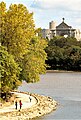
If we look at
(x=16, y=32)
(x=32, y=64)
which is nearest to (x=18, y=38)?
(x=16, y=32)

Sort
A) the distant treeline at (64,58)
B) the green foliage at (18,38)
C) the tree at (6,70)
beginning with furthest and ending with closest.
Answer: the distant treeline at (64,58)
the green foliage at (18,38)
the tree at (6,70)

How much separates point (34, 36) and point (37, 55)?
85.9 inches

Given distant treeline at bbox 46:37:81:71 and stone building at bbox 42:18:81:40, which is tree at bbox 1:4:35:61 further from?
stone building at bbox 42:18:81:40

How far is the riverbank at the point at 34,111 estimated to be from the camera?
32750 mm

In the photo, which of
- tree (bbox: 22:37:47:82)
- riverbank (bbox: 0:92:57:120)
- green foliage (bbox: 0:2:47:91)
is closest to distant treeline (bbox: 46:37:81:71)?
tree (bbox: 22:37:47:82)

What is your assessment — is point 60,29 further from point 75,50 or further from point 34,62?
point 34,62

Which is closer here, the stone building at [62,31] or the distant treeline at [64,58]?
the distant treeline at [64,58]

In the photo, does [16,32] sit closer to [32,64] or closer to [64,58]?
[32,64]

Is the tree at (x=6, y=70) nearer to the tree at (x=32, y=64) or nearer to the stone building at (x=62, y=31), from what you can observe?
the tree at (x=32, y=64)

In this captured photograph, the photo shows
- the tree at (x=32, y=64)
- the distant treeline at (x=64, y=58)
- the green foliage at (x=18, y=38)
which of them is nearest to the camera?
Answer: the green foliage at (x=18, y=38)

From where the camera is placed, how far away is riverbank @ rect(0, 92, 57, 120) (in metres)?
32.8

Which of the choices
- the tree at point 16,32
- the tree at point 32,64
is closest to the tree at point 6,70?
the tree at point 16,32

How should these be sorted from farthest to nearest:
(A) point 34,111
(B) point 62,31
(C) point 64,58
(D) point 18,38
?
(B) point 62,31
(C) point 64,58
(D) point 18,38
(A) point 34,111

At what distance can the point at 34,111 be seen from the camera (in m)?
35.5
